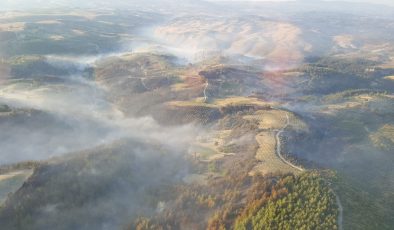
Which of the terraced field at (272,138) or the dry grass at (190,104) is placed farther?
the dry grass at (190,104)

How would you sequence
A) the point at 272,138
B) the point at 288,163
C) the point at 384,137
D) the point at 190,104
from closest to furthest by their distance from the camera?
the point at 288,163 < the point at 272,138 < the point at 384,137 < the point at 190,104

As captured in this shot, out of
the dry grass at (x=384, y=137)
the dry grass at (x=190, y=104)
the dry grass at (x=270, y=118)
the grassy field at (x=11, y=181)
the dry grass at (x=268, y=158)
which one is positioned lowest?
the dry grass at (x=190, y=104)

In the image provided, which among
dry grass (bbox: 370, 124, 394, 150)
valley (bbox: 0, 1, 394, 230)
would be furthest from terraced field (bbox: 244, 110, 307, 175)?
dry grass (bbox: 370, 124, 394, 150)

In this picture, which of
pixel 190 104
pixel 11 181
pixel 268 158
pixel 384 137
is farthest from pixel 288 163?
pixel 190 104

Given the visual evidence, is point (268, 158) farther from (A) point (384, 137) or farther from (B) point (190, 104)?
(B) point (190, 104)

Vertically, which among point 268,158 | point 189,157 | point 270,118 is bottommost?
point 189,157

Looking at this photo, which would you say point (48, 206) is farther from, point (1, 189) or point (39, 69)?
point (39, 69)

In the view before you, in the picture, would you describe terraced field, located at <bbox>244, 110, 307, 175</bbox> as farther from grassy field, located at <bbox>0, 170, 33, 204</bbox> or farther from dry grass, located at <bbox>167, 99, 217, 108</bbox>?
grassy field, located at <bbox>0, 170, 33, 204</bbox>

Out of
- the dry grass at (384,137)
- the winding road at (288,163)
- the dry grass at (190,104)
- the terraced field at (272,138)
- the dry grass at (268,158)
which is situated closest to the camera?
the winding road at (288,163)

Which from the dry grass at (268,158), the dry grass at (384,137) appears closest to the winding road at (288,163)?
the dry grass at (268,158)

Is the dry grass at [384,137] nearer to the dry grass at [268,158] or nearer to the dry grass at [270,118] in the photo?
the dry grass at [270,118]

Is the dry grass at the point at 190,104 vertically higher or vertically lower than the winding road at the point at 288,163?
lower
